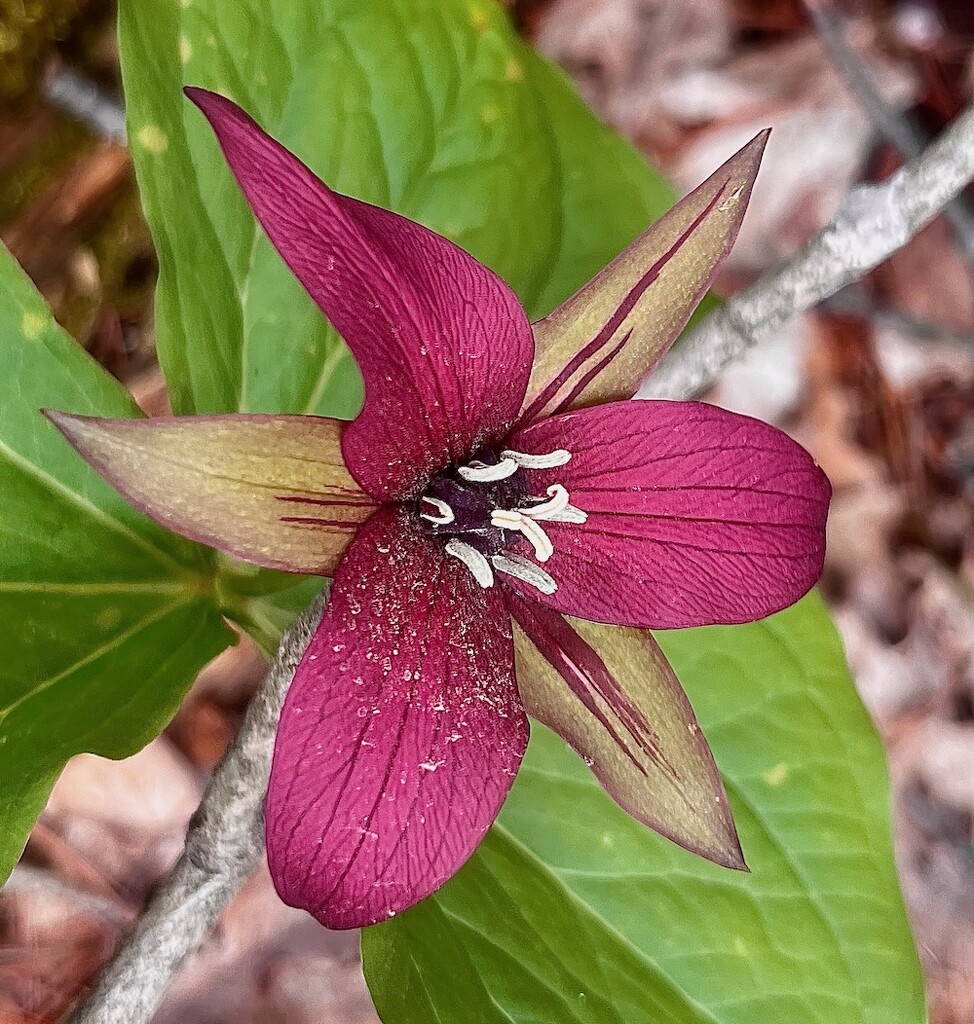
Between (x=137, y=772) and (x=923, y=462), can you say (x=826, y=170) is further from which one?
(x=137, y=772)

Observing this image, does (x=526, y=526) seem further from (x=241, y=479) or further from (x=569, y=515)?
(x=241, y=479)

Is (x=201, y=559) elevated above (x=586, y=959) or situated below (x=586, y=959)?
above

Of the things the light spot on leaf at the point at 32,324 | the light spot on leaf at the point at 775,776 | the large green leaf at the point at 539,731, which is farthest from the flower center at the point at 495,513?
the light spot on leaf at the point at 775,776

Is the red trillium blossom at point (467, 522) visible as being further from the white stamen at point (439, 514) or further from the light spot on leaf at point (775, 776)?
the light spot on leaf at point (775, 776)

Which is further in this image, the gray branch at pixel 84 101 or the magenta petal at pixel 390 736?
the gray branch at pixel 84 101

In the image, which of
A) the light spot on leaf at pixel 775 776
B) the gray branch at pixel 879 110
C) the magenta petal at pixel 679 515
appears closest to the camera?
the magenta petal at pixel 679 515

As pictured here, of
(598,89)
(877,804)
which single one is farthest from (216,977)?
(598,89)
